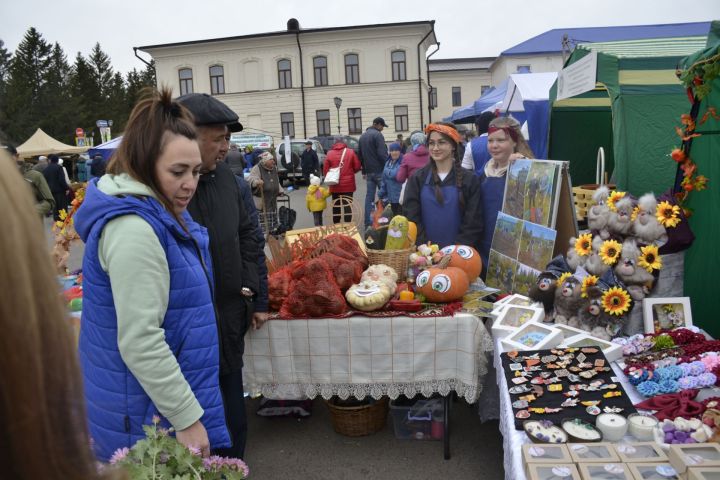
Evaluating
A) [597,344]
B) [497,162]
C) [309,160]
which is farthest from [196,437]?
[309,160]

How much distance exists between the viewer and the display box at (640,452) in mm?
1598

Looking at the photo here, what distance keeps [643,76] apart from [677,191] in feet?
6.42

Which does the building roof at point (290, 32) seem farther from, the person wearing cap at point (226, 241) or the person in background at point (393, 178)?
the person wearing cap at point (226, 241)

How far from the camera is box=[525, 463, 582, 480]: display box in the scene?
1.56 meters

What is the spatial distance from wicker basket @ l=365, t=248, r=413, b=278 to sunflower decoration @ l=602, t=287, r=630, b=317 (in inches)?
46.8

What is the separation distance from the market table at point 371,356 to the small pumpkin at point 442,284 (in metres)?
0.17

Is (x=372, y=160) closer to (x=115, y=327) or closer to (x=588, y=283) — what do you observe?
(x=588, y=283)

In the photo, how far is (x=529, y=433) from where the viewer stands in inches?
73.7

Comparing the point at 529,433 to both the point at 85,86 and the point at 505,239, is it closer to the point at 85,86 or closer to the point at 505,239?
the point at 505,239

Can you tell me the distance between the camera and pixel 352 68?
33906 mm

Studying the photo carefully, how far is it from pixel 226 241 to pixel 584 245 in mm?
1893

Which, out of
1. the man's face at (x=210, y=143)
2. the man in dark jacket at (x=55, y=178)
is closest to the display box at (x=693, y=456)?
the man's face at (x=210, y=143)

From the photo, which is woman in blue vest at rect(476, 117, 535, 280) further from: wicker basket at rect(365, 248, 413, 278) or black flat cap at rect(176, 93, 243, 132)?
black flat cap at rect(176, 93, 243, 132)

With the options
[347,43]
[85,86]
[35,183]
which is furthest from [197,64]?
[35,183]
